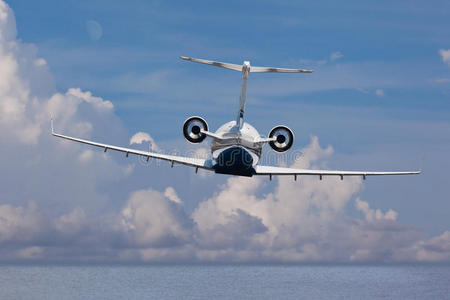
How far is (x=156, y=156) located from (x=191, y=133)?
553 cm

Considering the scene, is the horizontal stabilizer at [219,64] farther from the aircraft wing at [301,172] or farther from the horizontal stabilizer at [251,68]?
the aircraft wing at [301,172]

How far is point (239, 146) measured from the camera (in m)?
54.8

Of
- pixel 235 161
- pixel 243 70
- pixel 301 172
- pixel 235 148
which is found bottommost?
pixel 235 161

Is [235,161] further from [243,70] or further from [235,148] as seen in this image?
[243,70]

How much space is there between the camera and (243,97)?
203 ft

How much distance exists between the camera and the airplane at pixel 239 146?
5547 centimetres

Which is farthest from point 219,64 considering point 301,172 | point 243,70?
point 301,172

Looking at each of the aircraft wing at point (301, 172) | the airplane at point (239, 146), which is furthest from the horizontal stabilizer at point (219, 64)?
the aircraft wing at point (301, 172)

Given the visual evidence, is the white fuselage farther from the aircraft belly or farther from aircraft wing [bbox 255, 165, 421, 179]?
aircraft wing [bbox 255, 165, 421, 179]
